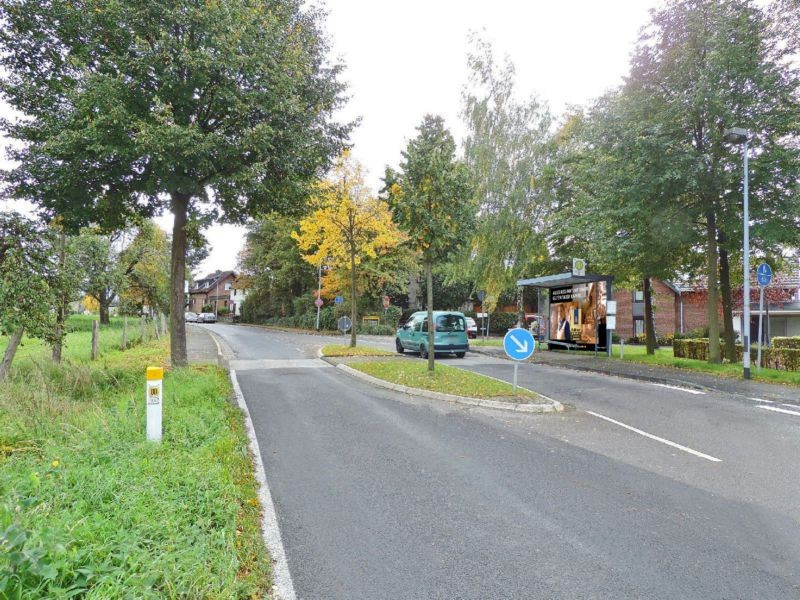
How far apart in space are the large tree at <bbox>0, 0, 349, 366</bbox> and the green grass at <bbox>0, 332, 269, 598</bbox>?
16.8ft

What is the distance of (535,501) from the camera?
4648mm

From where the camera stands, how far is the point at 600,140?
15906 millimetres

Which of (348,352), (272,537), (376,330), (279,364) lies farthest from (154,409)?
(376,330)

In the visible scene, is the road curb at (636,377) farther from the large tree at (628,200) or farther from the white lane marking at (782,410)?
the large tree at (628,200)

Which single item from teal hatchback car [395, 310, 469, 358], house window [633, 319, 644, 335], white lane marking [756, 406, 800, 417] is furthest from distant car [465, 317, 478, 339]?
white lane marking [756, 406, 800, 417]

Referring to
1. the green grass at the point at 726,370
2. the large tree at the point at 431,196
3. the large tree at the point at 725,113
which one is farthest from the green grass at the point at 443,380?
the large tree at the point at 725,113

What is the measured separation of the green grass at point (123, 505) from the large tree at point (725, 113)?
13.5 metres

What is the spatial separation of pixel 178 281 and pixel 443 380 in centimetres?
691

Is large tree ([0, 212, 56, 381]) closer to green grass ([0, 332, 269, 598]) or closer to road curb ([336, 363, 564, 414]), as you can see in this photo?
green grass ([0, 332, 269, 598])

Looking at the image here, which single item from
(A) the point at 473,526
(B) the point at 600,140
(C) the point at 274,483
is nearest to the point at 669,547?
(A) the point at 473,526

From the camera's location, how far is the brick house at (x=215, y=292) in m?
91.8

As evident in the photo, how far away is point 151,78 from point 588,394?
11.1 m

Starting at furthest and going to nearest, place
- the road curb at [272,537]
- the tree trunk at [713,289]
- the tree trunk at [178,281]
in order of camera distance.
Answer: the tree trunk at [713,289] < the tree trunk at [178,281] < the road curb at [272,537]

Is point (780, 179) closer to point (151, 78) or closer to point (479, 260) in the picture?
point (479, 260)
